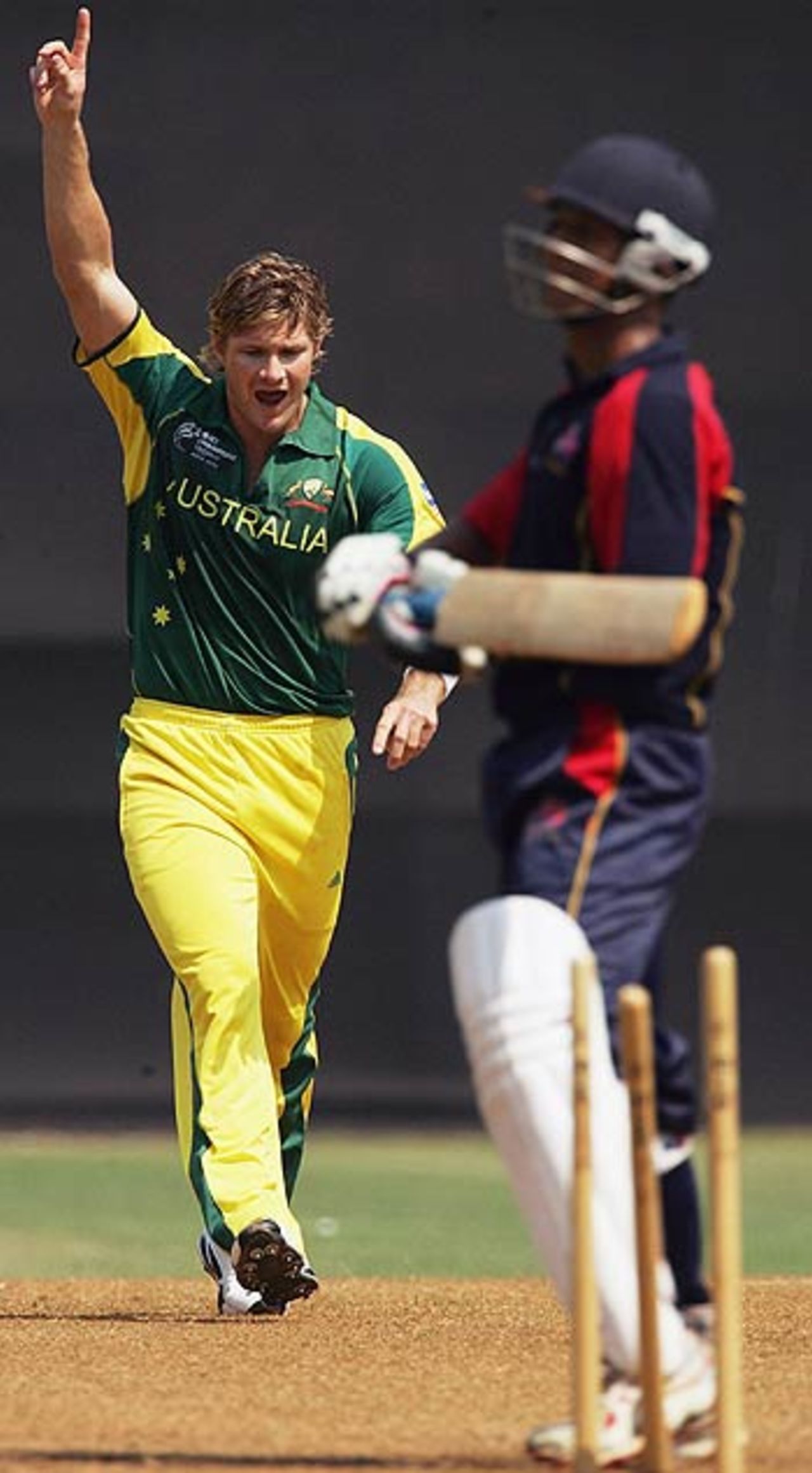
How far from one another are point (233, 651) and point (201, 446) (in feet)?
1.19

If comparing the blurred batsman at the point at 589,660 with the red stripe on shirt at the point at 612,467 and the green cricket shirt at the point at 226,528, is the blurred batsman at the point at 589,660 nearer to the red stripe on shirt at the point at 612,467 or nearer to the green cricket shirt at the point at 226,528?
the red stripe on shirt at the point at 612,467

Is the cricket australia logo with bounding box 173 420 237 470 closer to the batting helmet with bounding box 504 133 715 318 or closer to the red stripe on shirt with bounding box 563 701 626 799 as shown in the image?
the batting helmet with bounding box 504 133 715 318

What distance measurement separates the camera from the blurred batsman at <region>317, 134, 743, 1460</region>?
376cm

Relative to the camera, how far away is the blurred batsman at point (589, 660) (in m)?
3.76

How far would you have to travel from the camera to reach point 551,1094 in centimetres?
369

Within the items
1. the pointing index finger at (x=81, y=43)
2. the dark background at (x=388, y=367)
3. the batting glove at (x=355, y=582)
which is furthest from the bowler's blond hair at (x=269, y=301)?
the dark background at (x=388, y=367)

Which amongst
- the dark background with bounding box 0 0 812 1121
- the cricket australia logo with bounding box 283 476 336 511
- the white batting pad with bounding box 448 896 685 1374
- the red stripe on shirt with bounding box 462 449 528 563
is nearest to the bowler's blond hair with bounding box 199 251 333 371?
the cricket australia logo with bounding box 283 476 336 511

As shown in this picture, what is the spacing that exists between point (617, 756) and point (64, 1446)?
3.55 ft

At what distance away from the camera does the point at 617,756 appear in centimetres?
384

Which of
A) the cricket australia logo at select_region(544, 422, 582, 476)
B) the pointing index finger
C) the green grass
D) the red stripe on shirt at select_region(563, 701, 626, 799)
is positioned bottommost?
the green grass

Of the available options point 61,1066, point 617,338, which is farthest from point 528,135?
point 617,338

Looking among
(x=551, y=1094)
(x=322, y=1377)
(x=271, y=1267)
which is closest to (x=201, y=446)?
(x=271, y=1267)

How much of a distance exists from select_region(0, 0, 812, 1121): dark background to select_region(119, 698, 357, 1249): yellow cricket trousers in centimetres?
340

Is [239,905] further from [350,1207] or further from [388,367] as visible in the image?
[388,367]
